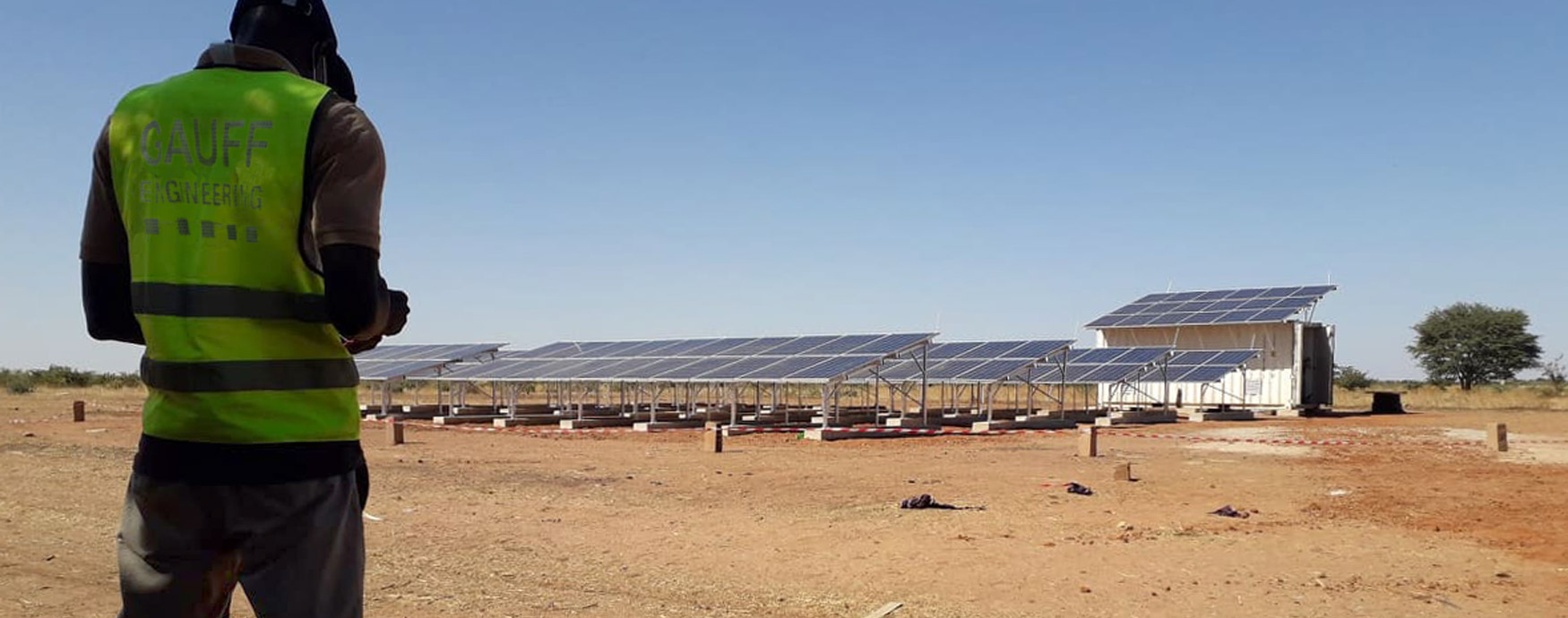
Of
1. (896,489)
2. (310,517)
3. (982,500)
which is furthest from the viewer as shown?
(896,489)

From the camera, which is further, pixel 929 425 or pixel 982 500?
pixel 929 425

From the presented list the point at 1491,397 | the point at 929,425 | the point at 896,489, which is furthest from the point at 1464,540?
the point at 1491,397

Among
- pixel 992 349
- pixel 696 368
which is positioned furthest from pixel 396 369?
pixel 992 349

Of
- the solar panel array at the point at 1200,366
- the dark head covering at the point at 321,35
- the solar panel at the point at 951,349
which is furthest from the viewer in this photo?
the solar panel array at the point at 1200,366

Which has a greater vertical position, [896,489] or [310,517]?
[310,517]

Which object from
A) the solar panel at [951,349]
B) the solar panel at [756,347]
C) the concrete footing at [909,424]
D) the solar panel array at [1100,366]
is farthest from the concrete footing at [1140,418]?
the solar panel at [756,347]

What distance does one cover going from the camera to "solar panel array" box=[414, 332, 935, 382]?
83.9 ft

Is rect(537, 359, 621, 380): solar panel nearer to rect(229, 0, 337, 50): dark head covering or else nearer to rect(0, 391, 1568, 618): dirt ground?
rect(0, 391, 1568, 618): dirt ground

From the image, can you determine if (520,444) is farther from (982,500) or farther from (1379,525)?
(1379,525)

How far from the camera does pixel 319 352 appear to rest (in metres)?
1.95

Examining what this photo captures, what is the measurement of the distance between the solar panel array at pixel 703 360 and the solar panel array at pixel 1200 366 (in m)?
11.0

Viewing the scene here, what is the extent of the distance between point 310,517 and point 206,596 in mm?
252

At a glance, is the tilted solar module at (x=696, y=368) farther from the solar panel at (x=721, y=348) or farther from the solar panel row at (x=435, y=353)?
the solar panel row at (x=435, y=353)

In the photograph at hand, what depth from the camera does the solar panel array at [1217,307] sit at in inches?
1559
